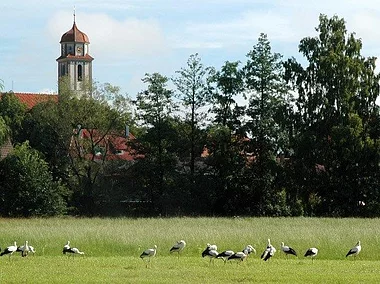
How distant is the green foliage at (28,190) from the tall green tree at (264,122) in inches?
604

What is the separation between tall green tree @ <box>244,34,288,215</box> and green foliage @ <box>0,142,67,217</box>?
15.3 m

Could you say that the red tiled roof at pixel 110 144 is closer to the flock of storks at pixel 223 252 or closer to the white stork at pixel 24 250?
the flock of storks at pixel 223 252

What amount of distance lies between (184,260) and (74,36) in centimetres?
15171

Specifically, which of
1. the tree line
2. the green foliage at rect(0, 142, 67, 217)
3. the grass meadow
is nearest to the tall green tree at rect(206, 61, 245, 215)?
the tree line

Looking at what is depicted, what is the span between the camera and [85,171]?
69.5 m

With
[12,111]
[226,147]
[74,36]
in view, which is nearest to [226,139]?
[226,147]

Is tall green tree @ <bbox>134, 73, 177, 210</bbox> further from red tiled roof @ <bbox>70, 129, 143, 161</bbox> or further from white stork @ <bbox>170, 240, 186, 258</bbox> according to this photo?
white stork @ <bbox>170, 240, 186, 258</bbox>

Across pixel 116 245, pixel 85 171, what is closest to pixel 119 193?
pixel 85 171

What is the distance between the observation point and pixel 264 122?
2613 inches

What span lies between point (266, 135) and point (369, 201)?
9658mm

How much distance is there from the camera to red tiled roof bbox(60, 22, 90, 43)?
175625 millimetres

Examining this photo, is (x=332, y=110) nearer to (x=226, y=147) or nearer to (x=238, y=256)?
(x=226, y=147)

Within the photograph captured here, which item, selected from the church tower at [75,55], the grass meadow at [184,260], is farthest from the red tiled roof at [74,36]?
the grass meadow at [184,260]

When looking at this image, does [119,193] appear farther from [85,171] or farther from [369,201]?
[369,201]
